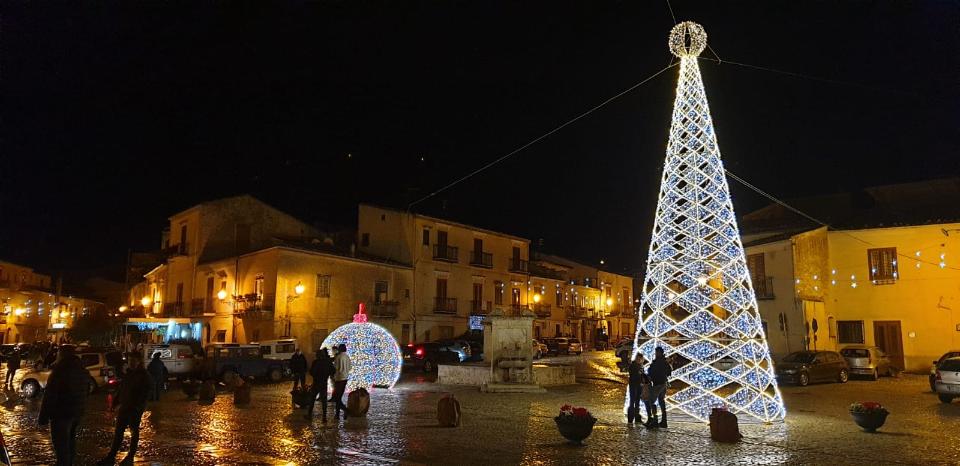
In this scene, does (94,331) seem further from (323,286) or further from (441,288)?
(441,288)

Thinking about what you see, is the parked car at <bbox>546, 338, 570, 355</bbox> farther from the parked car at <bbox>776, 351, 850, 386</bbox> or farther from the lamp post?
the parked car at <bbox>776, 351, 850, 386</bbox>

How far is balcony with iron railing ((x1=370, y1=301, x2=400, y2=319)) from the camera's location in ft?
123

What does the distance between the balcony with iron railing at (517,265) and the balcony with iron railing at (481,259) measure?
7.94ft

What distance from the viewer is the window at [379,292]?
125 feet

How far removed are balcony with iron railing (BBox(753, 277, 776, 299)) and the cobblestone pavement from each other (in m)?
13.0

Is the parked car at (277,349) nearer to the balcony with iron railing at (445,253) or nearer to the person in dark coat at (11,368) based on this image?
the person in dark coat at (11,368)

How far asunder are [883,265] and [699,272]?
70.8 feet

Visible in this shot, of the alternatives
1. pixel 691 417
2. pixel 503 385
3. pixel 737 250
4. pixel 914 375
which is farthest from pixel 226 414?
pixel 914 375

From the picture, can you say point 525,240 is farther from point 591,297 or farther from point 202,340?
point 202,340

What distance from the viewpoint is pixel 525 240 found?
50.3 meters

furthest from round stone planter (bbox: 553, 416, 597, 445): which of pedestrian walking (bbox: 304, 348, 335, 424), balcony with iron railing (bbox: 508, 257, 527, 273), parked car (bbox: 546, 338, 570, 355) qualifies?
balcony with iron railing (bbox: 508, 257, 527, 273)

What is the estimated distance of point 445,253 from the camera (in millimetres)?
42969

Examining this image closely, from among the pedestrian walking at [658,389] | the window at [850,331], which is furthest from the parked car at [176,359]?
the window at [850,331]

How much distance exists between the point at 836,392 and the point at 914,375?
1005 cm
